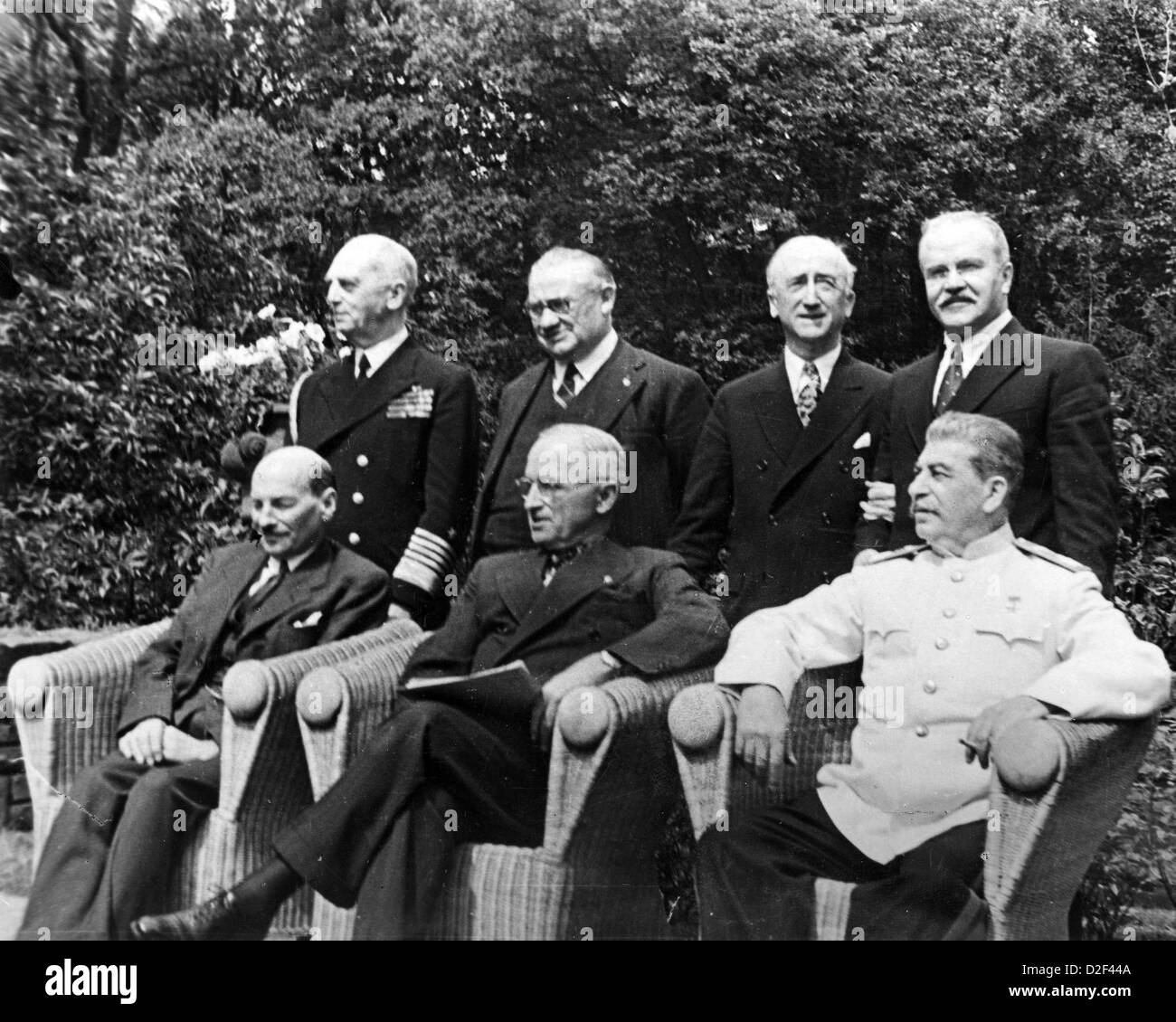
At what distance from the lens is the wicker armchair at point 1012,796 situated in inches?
169

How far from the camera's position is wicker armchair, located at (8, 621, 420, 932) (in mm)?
4949

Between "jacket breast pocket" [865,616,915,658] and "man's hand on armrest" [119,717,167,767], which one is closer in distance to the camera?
"jacket breast pocket" [865,616,915,658]

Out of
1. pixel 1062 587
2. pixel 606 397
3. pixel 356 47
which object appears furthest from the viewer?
pixel 356 47

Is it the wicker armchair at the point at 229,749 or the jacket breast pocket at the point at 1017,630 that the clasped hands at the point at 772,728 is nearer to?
the jacket breast pocket at the point at 1017,630

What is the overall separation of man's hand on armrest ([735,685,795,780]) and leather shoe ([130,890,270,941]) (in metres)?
1.55

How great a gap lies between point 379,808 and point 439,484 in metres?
1.28

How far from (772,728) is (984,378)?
128 cm

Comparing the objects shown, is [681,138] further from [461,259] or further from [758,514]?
[758,514]

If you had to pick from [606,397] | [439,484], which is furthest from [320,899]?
[606,397]

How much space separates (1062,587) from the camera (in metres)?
4.60

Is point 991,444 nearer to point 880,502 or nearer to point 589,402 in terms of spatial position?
point 880,502

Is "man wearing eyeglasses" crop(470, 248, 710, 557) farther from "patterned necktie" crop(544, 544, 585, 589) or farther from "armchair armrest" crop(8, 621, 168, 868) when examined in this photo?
"armchair armrest" crop(8, 621, 168, 868)

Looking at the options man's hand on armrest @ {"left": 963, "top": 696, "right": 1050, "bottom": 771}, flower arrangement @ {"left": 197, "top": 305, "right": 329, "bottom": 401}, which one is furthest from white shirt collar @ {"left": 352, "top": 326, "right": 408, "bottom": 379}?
man's hand on armrest @ {"left": 963, "top": 696, "right": 1050, "bottom": 771}

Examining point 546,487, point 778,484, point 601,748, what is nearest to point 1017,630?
point 778,484
